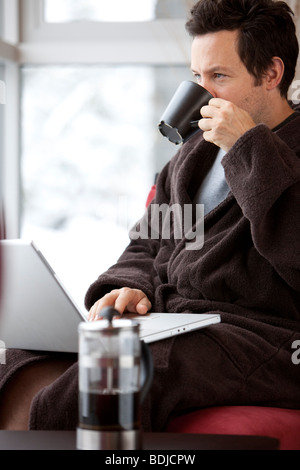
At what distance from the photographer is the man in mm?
1373

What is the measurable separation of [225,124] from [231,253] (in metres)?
0.30

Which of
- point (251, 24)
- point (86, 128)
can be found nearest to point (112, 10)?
point (86, 128)

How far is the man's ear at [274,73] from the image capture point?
178cm

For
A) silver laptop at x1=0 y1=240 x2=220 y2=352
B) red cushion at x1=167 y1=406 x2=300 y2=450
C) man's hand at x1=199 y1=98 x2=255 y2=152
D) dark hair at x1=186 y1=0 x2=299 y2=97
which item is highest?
dark hair at x1=186 y1=0 x2=299 y2=97

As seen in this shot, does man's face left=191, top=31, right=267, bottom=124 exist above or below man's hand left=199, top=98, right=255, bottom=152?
above

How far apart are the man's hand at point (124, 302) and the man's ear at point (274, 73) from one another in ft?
2.09

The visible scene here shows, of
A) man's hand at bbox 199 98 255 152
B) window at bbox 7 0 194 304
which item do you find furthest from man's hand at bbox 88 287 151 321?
window at bbox 7 0 194 304

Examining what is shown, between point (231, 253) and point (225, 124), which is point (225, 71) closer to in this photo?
point (225, 124)

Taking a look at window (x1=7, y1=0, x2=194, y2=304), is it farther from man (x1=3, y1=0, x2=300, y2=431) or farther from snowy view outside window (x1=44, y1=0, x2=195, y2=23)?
man (x1=3, y1=0, x2=300, y2=431)

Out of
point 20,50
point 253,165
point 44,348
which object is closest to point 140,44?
point 20,50

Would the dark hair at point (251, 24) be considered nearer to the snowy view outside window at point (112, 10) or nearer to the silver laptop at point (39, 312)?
the silver laptop at point (39, 312)

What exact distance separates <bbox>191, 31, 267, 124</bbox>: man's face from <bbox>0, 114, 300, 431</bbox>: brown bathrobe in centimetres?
12
